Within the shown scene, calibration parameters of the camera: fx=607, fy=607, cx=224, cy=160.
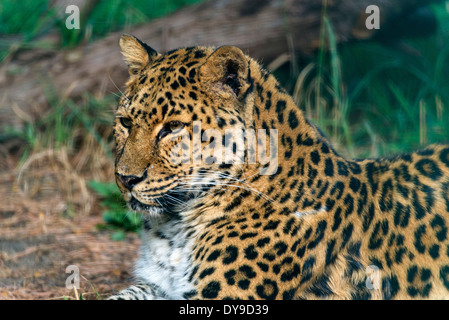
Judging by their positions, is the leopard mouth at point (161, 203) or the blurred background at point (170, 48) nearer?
the leopard mouth at point (161, 203)

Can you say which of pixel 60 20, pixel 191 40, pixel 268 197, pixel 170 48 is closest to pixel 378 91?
pixel 191 40

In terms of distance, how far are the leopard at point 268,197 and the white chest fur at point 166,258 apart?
18 millimetres

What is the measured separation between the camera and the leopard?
4.30m

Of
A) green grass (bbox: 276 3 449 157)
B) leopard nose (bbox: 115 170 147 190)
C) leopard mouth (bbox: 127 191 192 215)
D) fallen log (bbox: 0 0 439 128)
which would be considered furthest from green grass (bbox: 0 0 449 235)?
leopard nose (bbox: 115 170 147 190)

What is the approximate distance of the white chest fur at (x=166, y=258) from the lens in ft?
14.8

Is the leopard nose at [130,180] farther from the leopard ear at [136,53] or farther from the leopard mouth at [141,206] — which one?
the leopard ear at [136,53]

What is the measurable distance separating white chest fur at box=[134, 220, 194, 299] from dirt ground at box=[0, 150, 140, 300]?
2.21ft

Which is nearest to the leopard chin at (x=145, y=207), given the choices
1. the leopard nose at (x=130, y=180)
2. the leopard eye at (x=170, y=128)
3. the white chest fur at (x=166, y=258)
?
the leopard nose at (x=130, y=180)

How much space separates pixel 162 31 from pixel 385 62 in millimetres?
3339

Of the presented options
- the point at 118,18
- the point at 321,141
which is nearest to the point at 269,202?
the point at 321,141

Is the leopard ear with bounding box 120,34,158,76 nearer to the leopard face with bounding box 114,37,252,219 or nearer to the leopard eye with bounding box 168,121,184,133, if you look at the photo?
the leopard face with bounding box 114,37,252,219

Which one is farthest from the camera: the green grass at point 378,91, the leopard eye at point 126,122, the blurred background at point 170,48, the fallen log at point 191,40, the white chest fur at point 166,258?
the fallen log at point 191,40

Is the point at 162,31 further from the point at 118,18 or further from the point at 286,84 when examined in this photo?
the point at 286,84

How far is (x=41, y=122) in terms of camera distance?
881 cm
